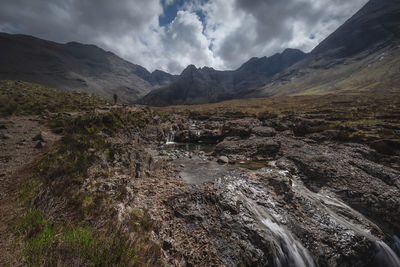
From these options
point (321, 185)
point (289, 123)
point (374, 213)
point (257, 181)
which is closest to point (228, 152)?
point (257, 181)

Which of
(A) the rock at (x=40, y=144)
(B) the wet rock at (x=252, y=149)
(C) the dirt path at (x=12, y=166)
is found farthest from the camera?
(B) the wet rock at (x=252, y=149)

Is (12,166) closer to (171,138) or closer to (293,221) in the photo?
(293,221)

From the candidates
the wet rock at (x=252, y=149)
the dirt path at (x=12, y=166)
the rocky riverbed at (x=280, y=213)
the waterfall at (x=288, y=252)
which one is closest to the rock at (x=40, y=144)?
the dirt path at (x=12, y=166)

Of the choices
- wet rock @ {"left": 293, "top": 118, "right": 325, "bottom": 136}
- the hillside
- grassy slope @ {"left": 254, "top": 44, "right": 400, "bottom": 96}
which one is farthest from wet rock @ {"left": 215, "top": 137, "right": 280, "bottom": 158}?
grassy slope @ {"left": 254, "top": 44, "right": 400, "bottom": 96}

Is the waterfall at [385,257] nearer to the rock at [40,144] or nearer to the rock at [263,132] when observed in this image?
the rock at [263,132]

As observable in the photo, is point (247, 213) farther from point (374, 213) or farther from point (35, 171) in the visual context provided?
point (35, 171)

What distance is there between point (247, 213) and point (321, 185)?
841cm

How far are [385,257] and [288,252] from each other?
6523 mm

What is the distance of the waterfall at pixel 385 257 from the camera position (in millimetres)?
8594

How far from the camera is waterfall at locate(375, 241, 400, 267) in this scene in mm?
8594

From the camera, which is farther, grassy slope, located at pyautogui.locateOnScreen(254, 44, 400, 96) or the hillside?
grassy slope, located at pyautogui.locateOnScreen(254, 44, 400, 96)

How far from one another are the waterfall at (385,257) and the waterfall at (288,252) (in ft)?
15.7

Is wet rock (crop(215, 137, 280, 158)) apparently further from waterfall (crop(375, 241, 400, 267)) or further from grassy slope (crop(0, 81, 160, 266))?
grassy slope (crop(0, 81, 160, 266))

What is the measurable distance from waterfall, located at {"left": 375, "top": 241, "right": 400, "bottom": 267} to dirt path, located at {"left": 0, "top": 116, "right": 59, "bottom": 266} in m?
16.1
